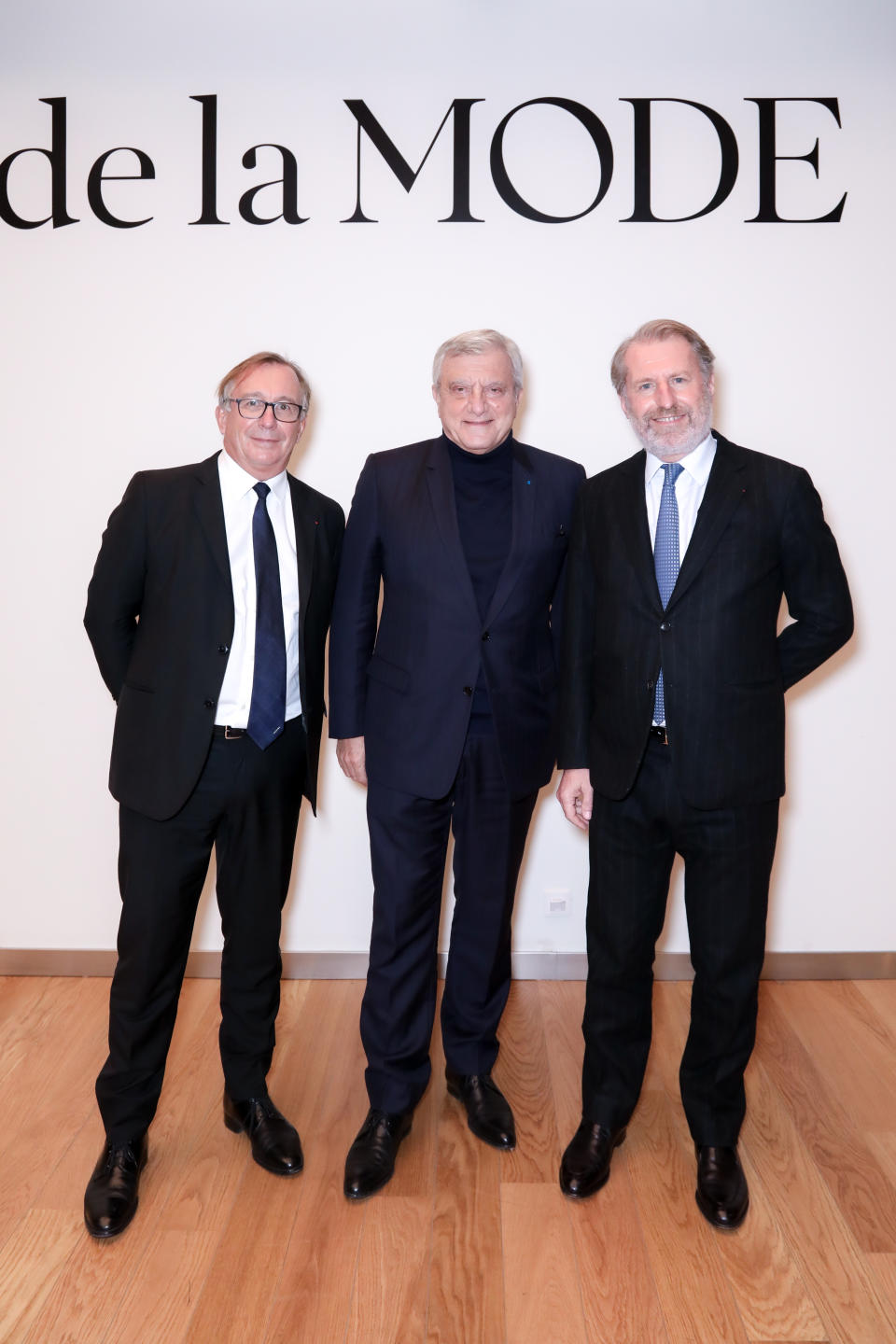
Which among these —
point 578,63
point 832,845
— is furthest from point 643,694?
point 578,63

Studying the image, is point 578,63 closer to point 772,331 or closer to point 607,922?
point 772,331

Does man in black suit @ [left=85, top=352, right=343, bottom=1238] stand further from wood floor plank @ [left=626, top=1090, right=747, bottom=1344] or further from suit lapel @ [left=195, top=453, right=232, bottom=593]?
wood floor plank @ [left=626, top=1090, right=747, bottom=1344]

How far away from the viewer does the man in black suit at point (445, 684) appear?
8.24 ft

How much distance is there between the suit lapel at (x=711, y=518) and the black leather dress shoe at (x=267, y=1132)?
1.51 m

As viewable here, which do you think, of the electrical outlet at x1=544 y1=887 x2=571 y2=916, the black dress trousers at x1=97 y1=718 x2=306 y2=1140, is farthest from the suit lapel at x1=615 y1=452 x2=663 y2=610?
the electrical outlet at x1=544 y1=887 x2=571 y2=916

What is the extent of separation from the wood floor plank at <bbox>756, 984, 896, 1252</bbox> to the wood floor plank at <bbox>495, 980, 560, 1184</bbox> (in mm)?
627

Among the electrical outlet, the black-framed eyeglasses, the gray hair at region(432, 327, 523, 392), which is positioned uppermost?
the gray hair at region(432, 327, 523, 392)

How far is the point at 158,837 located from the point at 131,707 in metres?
0.29

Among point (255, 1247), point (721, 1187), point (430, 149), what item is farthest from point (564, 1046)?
point (430, 149)

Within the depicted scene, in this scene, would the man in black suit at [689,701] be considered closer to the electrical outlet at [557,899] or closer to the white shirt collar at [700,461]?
the white shirt collar at [700,461]

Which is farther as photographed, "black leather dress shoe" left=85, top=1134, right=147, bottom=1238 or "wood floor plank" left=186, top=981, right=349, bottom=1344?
"black leather dress shoe" left=85, top=1134, right=147, bottom=1238

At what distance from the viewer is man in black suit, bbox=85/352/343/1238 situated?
7.78 feet

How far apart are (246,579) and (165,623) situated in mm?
202

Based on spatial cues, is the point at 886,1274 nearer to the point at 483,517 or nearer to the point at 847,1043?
the point at 847,1043
